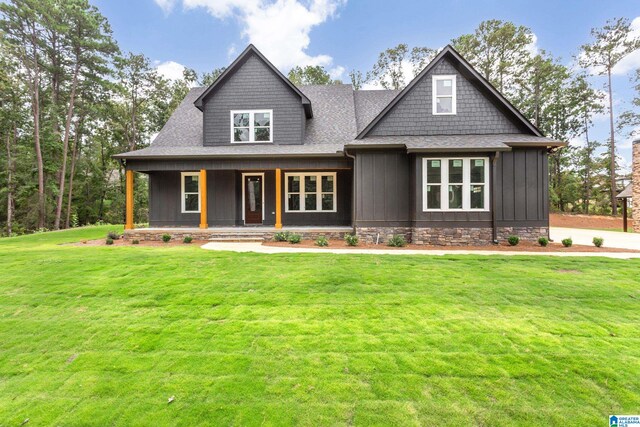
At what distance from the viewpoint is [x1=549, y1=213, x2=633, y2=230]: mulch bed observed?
21.0 metres

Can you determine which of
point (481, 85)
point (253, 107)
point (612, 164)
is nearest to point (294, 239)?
point (253, 107)

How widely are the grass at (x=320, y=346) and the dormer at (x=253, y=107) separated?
8.56 m

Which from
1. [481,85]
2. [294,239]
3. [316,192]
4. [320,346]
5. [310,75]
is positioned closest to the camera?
[320,346]

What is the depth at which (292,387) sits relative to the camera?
2.92m

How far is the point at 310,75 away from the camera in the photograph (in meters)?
28.3

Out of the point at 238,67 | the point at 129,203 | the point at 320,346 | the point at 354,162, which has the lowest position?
the point at 320,346

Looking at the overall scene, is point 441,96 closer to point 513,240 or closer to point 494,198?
point 494,198

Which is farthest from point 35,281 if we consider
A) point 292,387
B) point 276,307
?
point 292,387

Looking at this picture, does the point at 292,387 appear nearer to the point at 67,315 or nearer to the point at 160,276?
the point at 67,315

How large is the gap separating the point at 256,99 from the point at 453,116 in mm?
8278

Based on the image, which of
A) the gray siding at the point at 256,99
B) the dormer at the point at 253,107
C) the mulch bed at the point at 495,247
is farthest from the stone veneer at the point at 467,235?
the gray siding at the point at 256,99

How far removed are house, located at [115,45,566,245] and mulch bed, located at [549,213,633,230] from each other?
15.5 m

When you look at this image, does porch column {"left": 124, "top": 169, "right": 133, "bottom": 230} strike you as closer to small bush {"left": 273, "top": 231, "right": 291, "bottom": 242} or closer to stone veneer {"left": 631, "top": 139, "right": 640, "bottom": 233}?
small bush {"left": 273, "top": 231, "right": 291, "bottom": 242}

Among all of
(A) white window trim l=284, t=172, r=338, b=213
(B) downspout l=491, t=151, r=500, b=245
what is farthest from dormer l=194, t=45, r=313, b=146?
(B) downspout l=491, t=151, r=500, b=245
